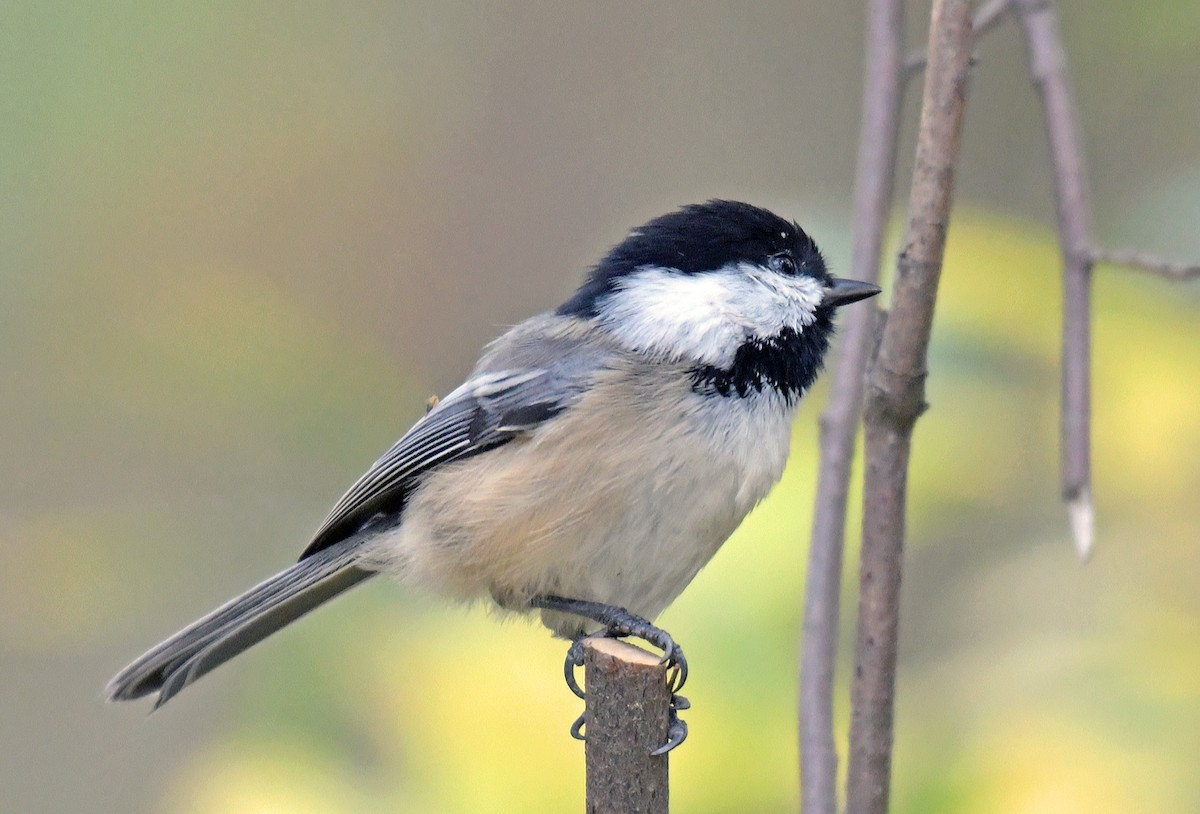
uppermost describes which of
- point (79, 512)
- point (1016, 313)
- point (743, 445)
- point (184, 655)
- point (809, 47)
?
point (809, 47)

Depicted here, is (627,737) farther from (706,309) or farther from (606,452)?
(706,309)

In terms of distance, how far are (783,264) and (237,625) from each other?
2.55 feet

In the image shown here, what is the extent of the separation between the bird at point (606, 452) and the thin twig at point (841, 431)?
0.30 ft

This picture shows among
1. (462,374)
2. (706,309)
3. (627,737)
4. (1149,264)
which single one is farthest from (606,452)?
(462,374)

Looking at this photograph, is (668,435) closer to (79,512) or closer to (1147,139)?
(79,512)

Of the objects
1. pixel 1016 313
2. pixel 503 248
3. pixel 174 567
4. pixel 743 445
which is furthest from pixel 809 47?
pixel 174 567

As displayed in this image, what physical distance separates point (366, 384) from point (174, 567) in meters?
0.36

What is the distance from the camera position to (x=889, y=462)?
102cm

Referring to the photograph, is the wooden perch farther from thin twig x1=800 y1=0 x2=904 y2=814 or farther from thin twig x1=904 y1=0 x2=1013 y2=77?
thin twig x1=904 y1=0 x2=1013 y2=77

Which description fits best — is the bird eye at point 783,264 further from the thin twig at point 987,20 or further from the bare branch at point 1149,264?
the bare branch at point 1149,264

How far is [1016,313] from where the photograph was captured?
1.44m

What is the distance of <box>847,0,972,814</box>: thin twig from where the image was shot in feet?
3.10

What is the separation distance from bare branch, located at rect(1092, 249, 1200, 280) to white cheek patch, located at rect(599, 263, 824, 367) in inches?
13.2

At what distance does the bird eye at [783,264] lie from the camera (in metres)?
1.42
